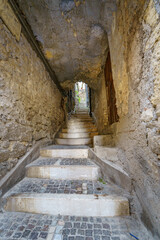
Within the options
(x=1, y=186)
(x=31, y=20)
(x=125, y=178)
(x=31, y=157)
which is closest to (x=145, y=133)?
(x=125, y=178)

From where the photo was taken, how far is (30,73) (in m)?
2.08

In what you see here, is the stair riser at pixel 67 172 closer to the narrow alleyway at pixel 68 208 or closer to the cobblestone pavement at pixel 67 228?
the narrow alleyway at pixel 68 208

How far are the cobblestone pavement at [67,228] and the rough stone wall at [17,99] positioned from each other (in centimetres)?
59

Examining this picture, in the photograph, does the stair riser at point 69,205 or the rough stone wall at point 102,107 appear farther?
the rough stone wall at point 102,107

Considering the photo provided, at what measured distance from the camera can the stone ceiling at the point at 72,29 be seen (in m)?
1.64

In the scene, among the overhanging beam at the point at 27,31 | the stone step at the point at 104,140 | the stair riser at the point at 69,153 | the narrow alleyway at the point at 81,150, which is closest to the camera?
the narrow alleyway at the point at 81,150

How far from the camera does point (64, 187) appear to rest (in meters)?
1.43

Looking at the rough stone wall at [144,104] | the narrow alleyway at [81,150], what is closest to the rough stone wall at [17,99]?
the narrow alleyway at [81,150]

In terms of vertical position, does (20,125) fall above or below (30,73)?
below

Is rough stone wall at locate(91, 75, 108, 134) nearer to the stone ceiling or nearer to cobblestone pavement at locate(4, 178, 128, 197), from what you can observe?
the stone ceiling

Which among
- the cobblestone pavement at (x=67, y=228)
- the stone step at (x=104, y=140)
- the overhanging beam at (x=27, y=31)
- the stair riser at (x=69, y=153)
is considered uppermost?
the overhanging beam at (x=27, y=31)

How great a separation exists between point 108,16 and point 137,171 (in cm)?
241

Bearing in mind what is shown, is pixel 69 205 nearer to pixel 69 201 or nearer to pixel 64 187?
pixel 69 201

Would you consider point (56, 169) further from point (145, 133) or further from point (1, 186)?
Result: point (145, 133)
